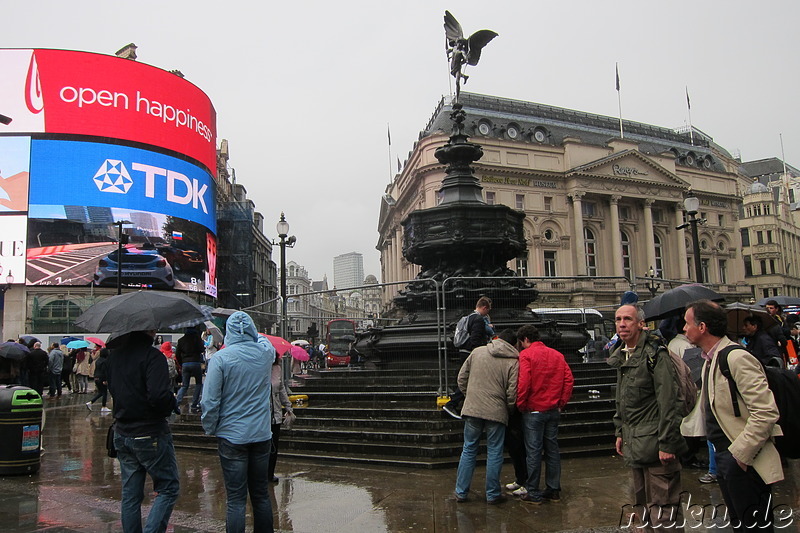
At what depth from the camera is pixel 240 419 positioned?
16.1 feet

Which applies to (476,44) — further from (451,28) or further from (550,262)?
(550,262)

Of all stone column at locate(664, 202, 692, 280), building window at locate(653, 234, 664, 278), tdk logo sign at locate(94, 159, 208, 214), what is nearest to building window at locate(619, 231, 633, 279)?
Answer: building window at locate(653, 234, 664, 278)

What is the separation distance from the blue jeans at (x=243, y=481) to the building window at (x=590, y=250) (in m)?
57.6

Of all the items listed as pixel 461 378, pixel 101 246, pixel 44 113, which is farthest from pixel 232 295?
pixel 461 378

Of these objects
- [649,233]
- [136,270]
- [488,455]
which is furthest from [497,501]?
[649,233]

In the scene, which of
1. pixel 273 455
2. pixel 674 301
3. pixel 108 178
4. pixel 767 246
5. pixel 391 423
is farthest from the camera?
pixel 767 246

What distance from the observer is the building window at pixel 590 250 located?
196ft

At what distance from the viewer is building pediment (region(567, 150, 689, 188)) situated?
2320 inches

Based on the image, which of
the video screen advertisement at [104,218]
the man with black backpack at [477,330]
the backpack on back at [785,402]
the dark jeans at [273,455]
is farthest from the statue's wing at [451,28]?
the video screen advertisement at [104,218]

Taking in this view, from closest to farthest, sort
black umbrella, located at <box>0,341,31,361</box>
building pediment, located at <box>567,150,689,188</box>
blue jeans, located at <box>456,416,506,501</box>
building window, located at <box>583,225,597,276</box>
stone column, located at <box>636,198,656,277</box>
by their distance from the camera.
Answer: blue jeans, located at <box>456,416,506,501</box> < black umbrella, located at <box>0,341,31,361</box> < building pediment, located at <box>567,150,689,188</box> < building window, located at <box>583,225,597,276</box> < stone column, located at <box>636,198,656,277</box>

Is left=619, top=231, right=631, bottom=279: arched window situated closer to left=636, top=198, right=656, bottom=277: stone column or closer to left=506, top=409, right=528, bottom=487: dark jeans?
left=636, top=198, right=656, bottom=277: stone column

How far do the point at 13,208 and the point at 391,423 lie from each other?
132ft

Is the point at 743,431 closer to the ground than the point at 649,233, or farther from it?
closer to the ground

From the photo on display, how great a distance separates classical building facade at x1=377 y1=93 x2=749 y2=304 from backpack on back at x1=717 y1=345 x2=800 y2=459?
159 feet
